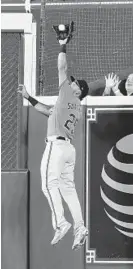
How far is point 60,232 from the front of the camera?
2.93 meters

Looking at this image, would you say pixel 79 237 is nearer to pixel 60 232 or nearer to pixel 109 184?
pixel 60 232

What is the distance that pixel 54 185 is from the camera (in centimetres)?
292

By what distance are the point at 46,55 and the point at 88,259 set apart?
99 centimetres

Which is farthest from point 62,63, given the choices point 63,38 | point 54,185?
point 54,185

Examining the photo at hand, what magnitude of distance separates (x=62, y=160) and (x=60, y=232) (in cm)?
34

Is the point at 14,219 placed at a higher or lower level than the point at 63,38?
lower

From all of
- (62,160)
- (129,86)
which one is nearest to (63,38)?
(129,86)

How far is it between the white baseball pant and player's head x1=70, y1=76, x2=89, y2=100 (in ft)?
0.77

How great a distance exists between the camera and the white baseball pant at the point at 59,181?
292 cm

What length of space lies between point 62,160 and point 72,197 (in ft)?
0.58

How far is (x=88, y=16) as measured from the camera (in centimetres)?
335

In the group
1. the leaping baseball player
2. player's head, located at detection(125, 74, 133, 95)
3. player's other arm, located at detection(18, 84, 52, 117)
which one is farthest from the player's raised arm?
player's head, located at detection(125, 74, 133, 95)

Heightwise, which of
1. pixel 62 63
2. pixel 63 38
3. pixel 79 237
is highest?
pixel 63 38

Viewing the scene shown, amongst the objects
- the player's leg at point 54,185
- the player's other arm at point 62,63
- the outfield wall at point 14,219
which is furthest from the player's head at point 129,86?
the outfield wall at point 14,219
